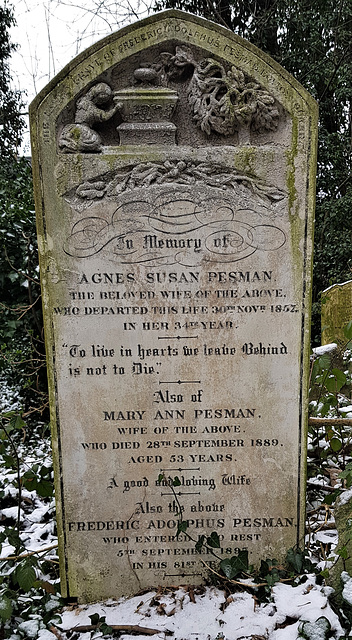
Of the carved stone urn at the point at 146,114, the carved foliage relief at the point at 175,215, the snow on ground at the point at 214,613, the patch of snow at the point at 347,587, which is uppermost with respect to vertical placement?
the carved stone urn at the point at 146,114

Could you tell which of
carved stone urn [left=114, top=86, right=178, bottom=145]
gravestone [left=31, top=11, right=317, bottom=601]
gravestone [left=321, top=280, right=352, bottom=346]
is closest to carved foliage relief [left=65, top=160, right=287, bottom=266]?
gravestone [left=31, top=11, right=317, bottom=601]

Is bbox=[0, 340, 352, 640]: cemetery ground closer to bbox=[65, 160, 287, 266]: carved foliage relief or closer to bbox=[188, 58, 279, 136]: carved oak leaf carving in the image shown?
bbox=[65, 160, 287, 266]: carved foliage relief

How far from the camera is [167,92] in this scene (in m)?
2.45

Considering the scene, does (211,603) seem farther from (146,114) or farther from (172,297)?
(146,114)

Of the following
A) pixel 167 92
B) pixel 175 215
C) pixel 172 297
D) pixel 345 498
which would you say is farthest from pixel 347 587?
pixel 167 92

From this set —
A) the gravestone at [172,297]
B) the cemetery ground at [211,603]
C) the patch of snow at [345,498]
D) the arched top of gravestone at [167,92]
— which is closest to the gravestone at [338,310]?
the cemetery ground at [211,603]

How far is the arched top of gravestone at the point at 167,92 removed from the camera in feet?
7.82

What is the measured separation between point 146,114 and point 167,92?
0.15 meters

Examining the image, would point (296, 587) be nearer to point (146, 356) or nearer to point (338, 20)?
point (146, 356)

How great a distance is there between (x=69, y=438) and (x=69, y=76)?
72.1 inches

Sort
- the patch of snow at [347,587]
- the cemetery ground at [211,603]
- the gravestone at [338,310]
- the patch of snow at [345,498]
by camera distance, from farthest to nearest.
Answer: the gravestone at [338,310] → the patch of snow at [345,498] → the cemetery ground at [211,603] → the patch of snow at [347,587]

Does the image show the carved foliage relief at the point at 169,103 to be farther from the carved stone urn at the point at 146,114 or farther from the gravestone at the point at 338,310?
the gravestone at the point at 338,310

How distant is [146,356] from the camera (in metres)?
2.58

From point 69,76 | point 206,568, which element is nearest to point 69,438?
point 206,568
